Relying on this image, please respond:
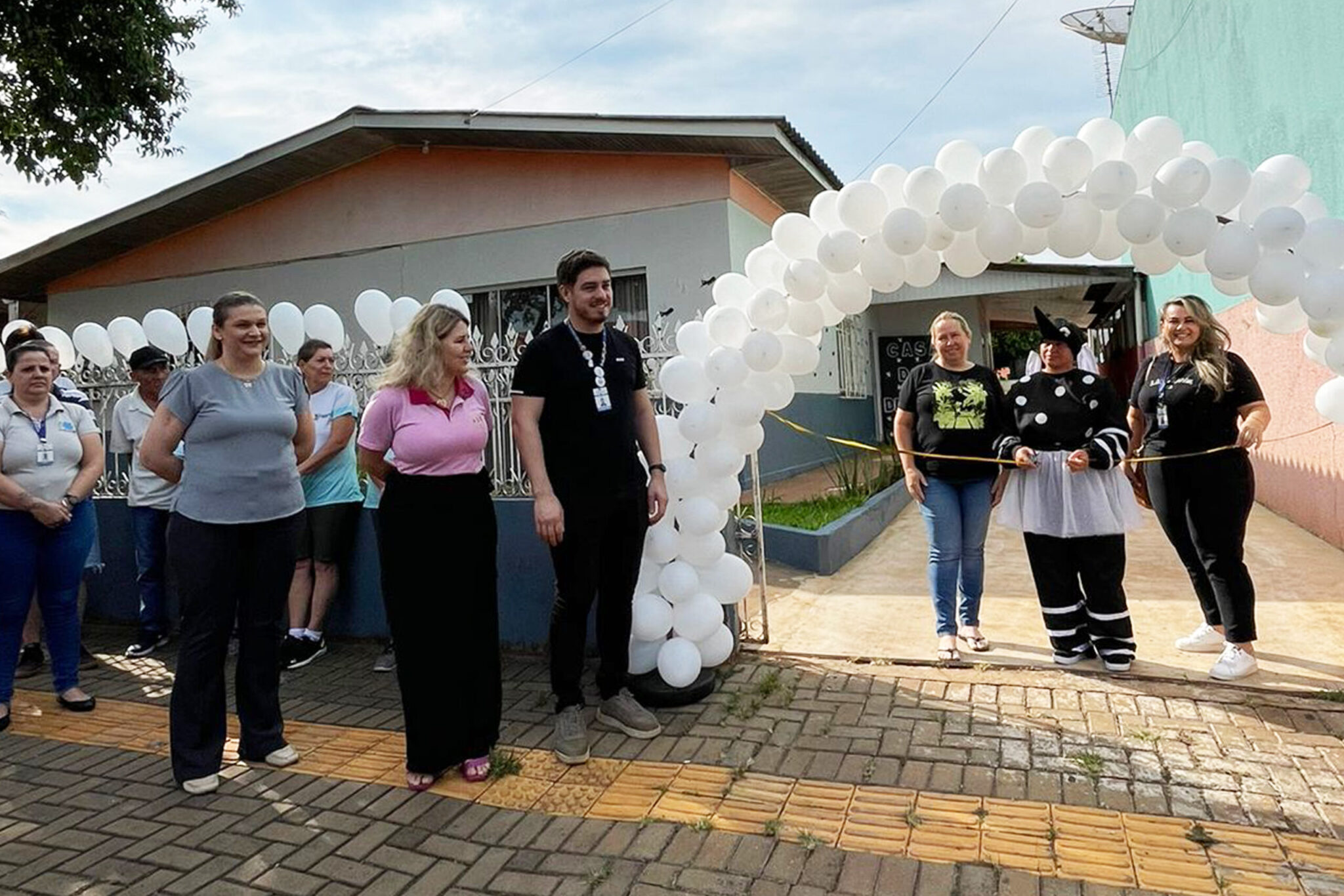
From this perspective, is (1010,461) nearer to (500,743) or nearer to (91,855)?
(500,743)

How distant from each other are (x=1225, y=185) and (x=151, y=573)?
6145mm

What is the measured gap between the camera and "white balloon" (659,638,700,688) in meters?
3.71

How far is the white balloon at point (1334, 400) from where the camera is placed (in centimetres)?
343

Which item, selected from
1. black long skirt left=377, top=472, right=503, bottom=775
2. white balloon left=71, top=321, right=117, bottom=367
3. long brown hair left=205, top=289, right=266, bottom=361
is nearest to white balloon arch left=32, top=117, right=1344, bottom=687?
long brown hair left=205, top=289, right=266, bottom=361

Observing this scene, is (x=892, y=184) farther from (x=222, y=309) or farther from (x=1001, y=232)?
(x=222, y=309)

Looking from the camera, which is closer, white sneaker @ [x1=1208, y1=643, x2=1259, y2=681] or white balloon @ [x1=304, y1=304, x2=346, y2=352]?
white sneaker @ [x1=1208, y1=643, x2=1259, y2=681]

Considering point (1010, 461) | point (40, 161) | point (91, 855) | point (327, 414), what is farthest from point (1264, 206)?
point (40, 161)

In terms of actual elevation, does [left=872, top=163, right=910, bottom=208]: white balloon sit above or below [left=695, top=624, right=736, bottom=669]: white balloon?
above

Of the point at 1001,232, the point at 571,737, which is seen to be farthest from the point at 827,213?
the point at 571,737

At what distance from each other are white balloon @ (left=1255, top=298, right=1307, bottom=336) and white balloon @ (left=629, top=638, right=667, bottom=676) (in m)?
2.97

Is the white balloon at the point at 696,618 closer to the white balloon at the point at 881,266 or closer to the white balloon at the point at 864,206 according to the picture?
the white balloon at the point at 881,266

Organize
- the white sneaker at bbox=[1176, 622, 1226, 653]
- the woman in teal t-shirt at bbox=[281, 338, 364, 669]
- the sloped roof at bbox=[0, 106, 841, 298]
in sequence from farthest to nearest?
the sloped roof at bbox=[0, 106, 841, 298] → the woman in teal t-shirt at bbox=[281, 338, 364, 669] → the white sneaker at bbox=[1176, 622, 1226, 653]

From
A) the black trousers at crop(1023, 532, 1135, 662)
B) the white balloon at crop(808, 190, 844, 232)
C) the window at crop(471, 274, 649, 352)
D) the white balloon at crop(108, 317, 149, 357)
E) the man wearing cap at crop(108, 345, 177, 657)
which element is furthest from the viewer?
the window at crop(471, 274, 649, 352)

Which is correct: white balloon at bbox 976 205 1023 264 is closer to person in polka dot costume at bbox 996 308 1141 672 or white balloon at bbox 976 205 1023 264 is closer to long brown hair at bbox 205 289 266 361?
person in polka dot costume at bbox 996 308 1141 672
